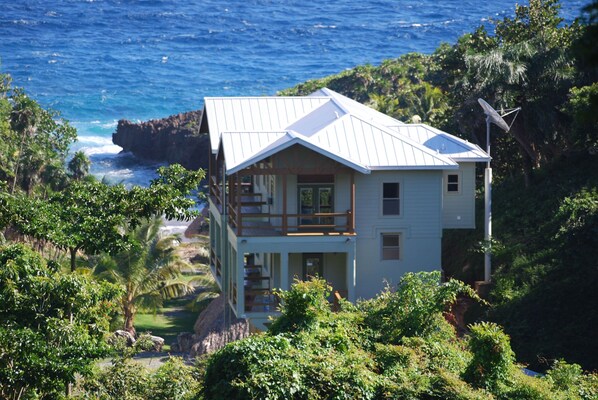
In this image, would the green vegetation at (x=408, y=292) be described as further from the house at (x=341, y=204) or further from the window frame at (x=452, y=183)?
the house at (x=341, y=204)

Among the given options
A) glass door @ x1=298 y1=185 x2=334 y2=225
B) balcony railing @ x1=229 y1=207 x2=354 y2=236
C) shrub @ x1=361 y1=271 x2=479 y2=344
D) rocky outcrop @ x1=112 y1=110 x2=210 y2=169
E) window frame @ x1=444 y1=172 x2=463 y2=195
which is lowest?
shrub @ x1=361 y1=271 x2=479 y2=344

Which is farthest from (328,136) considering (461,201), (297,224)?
(461,201)

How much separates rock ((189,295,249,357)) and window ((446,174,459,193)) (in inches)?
315

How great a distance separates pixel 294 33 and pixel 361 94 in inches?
3723

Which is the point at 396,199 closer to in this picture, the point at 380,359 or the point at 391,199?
the point at 391,199

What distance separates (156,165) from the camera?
335 feet

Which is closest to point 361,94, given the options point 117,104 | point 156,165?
point 156,165

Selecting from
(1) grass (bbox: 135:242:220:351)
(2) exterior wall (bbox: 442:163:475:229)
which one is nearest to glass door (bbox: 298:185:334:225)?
(2) exterior wall (bbox: 442:163:475:229)

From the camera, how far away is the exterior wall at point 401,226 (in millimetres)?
36344

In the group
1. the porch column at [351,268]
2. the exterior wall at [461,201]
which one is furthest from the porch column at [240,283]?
the exterior wall at [461,201]

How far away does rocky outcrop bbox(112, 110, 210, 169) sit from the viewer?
301 ft

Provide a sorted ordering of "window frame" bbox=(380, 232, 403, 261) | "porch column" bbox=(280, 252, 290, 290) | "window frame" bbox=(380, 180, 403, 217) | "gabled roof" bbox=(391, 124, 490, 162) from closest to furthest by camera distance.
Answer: "porch column" bbox=(280, 252, 290, 290) < "window frame" bbox=(380, 180, 403, 217) < "window frame" bbox=(380, 232, 403, 261) < "gabled roof" bbox=(391, 124, 490, 162)

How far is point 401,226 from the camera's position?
36688mm

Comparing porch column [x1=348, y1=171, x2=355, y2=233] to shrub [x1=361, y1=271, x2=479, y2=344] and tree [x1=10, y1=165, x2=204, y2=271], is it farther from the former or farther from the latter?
shrub [x1=361, y1=271, x2=479, y2=344]
